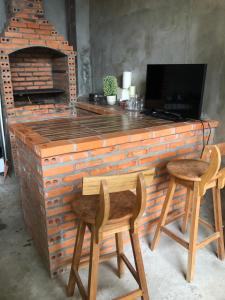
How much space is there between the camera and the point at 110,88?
3.66 m

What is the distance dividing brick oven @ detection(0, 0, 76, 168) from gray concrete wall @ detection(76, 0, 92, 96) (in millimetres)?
442

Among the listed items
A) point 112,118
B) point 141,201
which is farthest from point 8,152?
point 141,201

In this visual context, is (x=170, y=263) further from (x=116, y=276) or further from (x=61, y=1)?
(x=61, y=1)

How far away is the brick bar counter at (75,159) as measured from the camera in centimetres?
176

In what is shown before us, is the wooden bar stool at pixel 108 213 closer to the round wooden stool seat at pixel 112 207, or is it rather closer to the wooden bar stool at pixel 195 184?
the round wooden stool seat at pixel 112 207

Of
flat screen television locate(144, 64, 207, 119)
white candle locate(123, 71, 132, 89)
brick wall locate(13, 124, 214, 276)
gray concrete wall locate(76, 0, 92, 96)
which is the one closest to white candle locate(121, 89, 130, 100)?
white candle locate(123, 71, 132, 89)

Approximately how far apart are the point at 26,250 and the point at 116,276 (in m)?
0.85

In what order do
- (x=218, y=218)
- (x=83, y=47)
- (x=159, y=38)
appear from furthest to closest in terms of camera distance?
(x=83, y=47) < (x=159, y=38) < (x=218, y=218)

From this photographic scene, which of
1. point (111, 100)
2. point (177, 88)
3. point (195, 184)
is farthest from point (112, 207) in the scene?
point (111, 100)

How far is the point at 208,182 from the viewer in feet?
5.92

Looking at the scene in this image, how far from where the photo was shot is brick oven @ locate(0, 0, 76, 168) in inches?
135

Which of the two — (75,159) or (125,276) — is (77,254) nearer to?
(125,276)

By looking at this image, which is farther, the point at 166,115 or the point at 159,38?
the point at 159,38

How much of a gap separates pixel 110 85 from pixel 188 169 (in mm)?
2086
